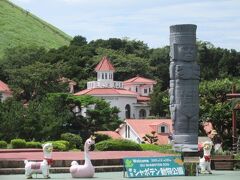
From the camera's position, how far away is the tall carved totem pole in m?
30.9

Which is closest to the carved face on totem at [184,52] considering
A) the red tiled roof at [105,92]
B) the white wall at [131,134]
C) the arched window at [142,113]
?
the white wall at [131,134]

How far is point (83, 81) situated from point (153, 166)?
2705 inches

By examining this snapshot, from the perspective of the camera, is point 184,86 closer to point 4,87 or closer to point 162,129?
point 162,129

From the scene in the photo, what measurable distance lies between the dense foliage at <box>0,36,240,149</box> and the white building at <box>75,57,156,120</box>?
3035 millimetres

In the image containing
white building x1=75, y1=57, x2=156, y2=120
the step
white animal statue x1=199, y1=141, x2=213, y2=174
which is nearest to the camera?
white animal statue x1=199, y1=141, x2=213, y2=174

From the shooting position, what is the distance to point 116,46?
4048 inches

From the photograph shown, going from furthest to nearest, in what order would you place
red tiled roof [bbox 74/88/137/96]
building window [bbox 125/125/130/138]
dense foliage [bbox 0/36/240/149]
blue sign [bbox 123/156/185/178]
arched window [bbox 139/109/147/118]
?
1. arched window [bbox 139/109/147/118]
2. red tiled roof [bbox 74/88/137/96]
3. building window [bbox 125/125/130/138]
4. dense foliage [bbox 0/36/240/149]
5. blue sign [bbox 123/156/185/178]

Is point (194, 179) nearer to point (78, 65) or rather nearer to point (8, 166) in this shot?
point (8, 166)

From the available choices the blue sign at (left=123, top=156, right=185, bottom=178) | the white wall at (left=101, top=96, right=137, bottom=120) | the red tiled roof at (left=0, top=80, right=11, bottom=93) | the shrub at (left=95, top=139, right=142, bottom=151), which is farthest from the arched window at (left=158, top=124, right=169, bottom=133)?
the blue sign at (left=123, top=156, right=185, bottom=178)

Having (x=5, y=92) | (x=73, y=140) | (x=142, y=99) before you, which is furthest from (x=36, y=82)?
(x=73, y=140)

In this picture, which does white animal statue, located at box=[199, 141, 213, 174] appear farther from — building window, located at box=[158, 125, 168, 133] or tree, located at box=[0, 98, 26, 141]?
building window, located at box=[158, 125, 168, 133]

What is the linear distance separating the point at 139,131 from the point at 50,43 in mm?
72746

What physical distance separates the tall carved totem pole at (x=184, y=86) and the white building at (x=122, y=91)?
4758 cm

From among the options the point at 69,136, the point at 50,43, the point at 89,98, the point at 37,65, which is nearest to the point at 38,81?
the point at 37,65
